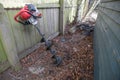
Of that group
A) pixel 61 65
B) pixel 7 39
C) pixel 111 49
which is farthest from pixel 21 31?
pixel 111 49

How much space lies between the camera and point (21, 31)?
2332 mm

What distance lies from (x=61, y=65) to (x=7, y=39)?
1173mm

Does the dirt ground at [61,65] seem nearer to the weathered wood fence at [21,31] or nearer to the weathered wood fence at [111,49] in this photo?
the weathered wood fence at [21,31]

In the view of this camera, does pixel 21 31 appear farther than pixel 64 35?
No

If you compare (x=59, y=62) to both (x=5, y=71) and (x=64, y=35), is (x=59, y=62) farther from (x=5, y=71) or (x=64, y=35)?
(x=64, y=35)

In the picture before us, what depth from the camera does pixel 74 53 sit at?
288cm

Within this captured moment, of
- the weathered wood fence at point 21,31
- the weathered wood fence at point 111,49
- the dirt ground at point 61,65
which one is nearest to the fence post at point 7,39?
the weathered wood fence at point 21,31

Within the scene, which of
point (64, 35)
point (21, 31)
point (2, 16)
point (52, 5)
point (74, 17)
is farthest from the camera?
point (74, 17)

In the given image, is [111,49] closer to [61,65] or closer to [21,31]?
[61,65]

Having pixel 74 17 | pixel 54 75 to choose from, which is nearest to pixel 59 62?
pixel 54 75

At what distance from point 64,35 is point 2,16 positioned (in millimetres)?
2688

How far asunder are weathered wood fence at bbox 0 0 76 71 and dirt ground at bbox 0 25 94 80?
0.55 feet

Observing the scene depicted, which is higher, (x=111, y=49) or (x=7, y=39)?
(x=111, y=49)

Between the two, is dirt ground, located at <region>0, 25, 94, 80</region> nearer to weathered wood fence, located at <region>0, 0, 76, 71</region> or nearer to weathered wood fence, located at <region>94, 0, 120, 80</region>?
weathered wood fence, located at <region>0, 0, 76, 71</region>
